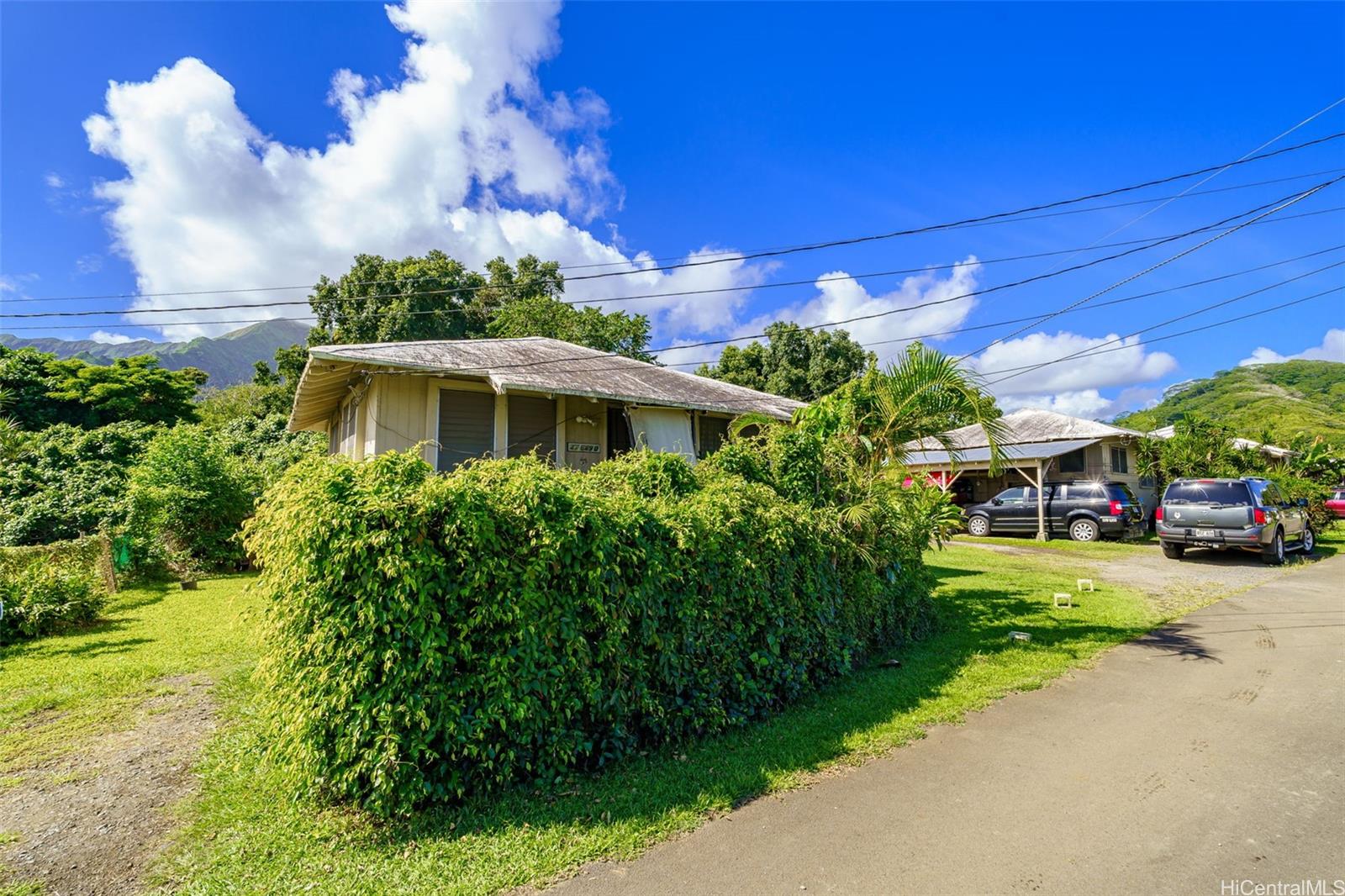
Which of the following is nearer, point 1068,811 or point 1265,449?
point 1068,811

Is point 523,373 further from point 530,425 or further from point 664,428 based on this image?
point 664,428

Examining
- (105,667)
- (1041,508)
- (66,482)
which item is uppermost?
(66,482)

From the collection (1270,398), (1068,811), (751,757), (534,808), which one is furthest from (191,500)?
(1270,398)

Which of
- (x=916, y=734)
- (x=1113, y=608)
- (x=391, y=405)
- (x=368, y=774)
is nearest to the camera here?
(x=368, y=774)

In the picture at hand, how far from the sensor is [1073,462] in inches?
909

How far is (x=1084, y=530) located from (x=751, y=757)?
18.9 metres

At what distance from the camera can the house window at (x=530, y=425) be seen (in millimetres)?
12391

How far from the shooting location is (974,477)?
2633 centimetres

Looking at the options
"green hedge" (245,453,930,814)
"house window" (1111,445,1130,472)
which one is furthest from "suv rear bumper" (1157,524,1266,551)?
"green hedge" (245,453,930,814)

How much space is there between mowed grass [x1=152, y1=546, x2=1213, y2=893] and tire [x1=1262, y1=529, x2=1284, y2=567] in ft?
36.5

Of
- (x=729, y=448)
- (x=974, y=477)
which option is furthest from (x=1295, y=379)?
(x=729, y=448)

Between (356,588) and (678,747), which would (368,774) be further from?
(678,747)

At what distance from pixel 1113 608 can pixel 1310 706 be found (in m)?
3.94

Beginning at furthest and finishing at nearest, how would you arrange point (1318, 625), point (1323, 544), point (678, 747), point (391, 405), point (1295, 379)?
point (1295, 379) < point (1323, 544) < point (391, 405) < point (1318, 625) < point (678, 747)
